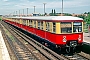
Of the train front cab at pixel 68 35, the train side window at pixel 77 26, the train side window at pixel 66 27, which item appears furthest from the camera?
the train side window at pixel 77 26

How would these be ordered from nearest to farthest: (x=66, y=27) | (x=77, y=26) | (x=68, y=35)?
(x=68, y=35) < (x=66, y=27) < (x=77, y=26)

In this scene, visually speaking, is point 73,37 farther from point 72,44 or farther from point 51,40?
point 51,40

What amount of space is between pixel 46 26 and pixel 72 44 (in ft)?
11.3

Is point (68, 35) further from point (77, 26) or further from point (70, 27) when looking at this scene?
point (77, 26)

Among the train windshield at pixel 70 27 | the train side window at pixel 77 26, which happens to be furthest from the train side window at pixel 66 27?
the train side window at pixel 77 26

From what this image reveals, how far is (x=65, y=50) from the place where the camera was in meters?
16.6

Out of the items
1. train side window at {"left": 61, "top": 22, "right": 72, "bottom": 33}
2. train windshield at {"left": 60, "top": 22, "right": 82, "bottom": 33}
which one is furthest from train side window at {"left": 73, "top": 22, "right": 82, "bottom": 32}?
train side window at {"left": 61, "top": 22, "right": 72, "bottom": 33}

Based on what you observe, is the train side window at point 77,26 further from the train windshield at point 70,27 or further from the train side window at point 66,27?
the train side window at point 66,27

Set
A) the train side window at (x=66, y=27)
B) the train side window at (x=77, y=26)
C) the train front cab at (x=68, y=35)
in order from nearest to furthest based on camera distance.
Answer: the train front cab at (x=68, y=35)
the train side window at (x=66, y=27)
the train side window at (x=77, y=26)

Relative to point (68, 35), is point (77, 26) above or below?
above

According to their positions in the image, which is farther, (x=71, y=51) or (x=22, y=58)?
(x=71, y=51)

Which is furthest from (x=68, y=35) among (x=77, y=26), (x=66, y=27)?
(x=77, y=26)

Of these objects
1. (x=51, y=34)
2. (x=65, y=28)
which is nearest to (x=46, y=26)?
(x=51, y=34)

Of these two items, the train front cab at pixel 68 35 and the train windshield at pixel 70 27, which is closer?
the train front cab at pixel 68 35
